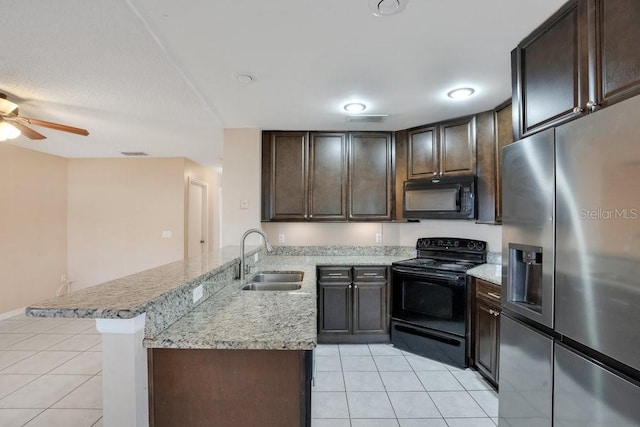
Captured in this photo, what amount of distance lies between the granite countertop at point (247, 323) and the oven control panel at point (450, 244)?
75.2 inches

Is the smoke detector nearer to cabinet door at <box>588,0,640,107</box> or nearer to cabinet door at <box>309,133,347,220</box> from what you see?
cabinet door at <box>588,0,640,107</box>

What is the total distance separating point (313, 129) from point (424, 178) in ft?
4.29

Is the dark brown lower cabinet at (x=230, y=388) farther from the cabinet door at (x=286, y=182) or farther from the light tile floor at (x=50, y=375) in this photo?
the cabinet door at (x=286, y=182)

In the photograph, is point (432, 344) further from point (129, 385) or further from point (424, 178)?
point (129, 385)

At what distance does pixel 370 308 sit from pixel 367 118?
192 centimetres

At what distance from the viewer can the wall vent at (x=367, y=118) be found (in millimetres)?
2934

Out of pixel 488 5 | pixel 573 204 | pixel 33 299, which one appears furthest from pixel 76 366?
pixel 488 5

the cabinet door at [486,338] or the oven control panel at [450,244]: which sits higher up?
the oven control panel at [450,244]

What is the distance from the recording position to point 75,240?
5.03 metres

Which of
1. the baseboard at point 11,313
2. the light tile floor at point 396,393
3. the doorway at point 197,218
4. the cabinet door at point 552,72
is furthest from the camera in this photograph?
the doorway at point 197,218

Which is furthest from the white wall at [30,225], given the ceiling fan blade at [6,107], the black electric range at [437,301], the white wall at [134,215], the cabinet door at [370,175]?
the black electric range at [437,301]

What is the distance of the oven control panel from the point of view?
304 cm

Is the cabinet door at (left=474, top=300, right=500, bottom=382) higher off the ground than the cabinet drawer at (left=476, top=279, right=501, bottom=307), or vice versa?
the cabinet drawer at (left=476, top=279, right=501, bottom=307)

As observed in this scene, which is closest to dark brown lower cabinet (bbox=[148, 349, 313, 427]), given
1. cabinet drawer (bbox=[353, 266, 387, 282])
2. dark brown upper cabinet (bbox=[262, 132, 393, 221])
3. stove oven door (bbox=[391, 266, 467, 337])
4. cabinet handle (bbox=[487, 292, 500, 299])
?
cabinet handle (bbox=[487, 292, 500, 299])
